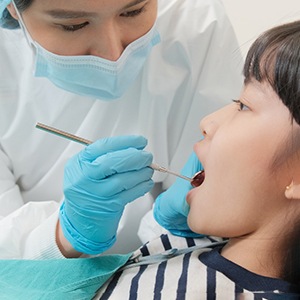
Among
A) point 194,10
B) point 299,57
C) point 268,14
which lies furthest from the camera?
point 268,14

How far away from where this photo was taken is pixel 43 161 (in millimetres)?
1363

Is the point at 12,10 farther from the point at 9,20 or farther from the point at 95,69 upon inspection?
the point at 95,69

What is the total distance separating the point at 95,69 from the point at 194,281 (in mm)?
500

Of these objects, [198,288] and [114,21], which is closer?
[198,288]

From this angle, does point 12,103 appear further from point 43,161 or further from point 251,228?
point 251,228

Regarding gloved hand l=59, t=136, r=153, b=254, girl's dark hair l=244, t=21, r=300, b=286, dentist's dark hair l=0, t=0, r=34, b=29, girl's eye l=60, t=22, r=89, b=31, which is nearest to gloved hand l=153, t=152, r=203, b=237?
gloved hand l=59, t=136, r=153, b=254

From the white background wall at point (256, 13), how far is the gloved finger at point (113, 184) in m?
0.94

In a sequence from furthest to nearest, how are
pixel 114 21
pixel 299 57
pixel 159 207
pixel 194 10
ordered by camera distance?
pixel 194 10
pixel 159 207
pixel 114 21
pixel 299 57

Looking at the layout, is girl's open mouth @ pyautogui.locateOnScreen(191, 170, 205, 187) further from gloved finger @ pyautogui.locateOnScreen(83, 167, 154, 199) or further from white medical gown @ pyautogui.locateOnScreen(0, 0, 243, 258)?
white medical gown @ pyautogui.locateOnScreen(0, 0, 243, 258)

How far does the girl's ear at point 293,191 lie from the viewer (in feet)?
2.75

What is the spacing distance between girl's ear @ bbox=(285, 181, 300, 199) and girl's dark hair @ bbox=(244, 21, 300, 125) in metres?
0.11

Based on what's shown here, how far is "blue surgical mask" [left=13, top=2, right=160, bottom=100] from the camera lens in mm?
1099

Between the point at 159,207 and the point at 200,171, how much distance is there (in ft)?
0.55

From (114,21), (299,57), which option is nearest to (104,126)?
(114,21)
